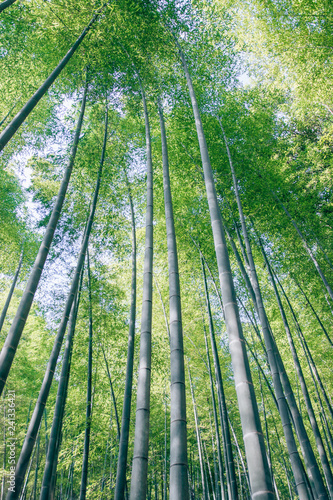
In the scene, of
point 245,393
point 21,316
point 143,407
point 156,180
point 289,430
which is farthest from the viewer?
point 156,180

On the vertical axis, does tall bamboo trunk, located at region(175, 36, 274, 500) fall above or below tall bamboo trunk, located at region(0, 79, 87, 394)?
below

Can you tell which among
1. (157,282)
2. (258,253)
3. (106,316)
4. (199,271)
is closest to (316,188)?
(258,253)

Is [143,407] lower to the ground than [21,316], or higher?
lower

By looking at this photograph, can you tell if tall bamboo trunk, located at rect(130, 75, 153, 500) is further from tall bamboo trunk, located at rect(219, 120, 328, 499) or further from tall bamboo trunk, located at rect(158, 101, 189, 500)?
tall bamboo trunk, located at rect(219, 120, 328, 499)

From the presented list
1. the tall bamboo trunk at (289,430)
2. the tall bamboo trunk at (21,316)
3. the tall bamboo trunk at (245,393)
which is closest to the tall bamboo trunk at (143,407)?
the tall bamboo trunk at (245,393)

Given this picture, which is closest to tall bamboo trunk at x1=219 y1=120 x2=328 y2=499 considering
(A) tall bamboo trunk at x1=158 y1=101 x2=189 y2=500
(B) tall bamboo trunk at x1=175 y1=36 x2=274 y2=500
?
(A) tall bamboo trunk at x1=158 y1=101 x2=189 y2=500

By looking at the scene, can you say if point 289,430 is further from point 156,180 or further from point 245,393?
point 156,180

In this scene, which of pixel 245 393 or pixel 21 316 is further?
pixel 21 316

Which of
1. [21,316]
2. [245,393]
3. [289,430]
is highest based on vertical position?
[21,316]

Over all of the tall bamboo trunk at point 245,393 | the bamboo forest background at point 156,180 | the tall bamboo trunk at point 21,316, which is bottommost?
the tall bamboo trunk at point 245,393

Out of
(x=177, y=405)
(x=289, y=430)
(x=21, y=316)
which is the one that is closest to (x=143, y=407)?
(x=177, y=405)

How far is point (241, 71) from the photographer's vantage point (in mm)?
5297

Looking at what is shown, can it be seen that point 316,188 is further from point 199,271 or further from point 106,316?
point 106,316

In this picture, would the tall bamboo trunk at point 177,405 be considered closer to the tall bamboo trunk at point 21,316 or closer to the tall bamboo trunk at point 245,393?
the tall bamboo trunk at point 245,393
